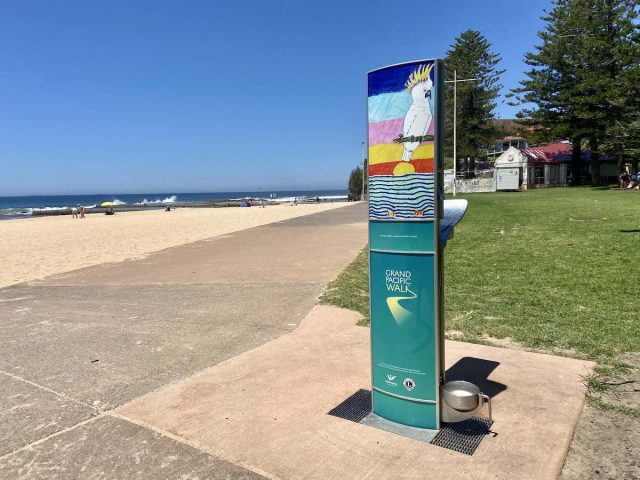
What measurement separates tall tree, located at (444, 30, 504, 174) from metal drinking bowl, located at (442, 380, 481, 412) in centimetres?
5205

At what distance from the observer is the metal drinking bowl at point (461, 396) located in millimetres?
2965

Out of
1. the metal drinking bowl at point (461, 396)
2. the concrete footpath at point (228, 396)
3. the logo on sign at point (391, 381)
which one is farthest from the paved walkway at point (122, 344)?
the metal drinking bowl at point (461, 396)

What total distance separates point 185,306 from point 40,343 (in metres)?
1.96

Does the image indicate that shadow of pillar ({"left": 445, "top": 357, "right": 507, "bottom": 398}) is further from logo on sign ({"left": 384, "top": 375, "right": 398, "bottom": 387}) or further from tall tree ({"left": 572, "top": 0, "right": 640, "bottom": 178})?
tall tree ({"left": 572, "top": 0, "right": 640, "bottom": 178})

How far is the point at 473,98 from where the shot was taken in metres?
52.5

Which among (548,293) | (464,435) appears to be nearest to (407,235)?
(464,435)

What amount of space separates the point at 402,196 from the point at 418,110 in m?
0.54

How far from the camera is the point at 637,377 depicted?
371 centimetres

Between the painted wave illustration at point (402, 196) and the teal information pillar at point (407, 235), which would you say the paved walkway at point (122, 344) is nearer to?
the teal information pillar at point (407, 235)

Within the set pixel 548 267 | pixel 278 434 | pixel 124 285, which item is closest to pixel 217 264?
pixel 124 285

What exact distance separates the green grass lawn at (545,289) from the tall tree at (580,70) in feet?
88.9

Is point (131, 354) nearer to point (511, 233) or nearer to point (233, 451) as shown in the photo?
point (233, 451)

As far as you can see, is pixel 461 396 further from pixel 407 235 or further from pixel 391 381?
pixel 407 235

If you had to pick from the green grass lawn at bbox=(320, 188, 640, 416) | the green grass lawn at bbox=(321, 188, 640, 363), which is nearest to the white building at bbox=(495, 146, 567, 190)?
the green grass lawn at bbox=(321, 188, 640, 363)
